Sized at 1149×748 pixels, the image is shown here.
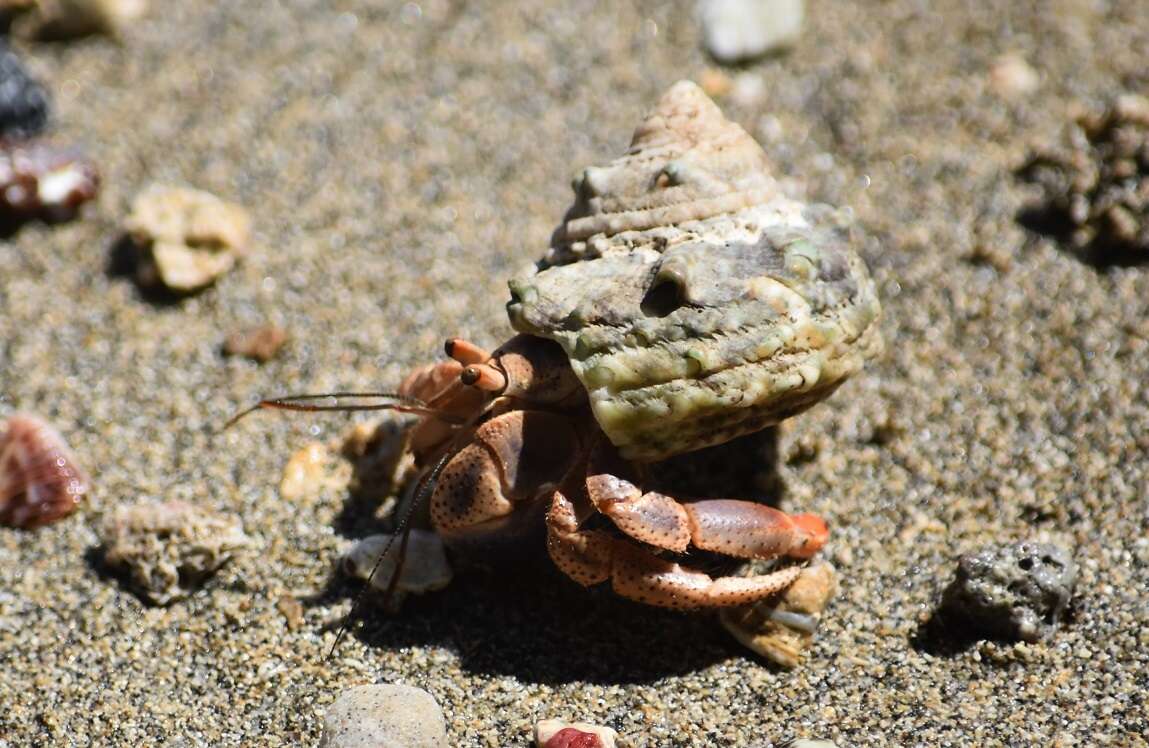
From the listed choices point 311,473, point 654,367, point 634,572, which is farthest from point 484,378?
point 311,473

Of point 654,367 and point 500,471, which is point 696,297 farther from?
point 500,471

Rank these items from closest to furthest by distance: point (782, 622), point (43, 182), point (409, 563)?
point (782, 622) → point (409, 563) → point (43, 182)

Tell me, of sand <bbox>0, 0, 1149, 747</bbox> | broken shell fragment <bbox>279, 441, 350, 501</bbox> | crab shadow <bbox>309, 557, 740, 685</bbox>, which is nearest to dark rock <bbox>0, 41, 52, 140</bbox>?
sand <bbox>0, 0, 1149, 747</bbox>

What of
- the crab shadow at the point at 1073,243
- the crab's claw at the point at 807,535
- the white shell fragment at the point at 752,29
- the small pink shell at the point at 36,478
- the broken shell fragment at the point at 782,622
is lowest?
the small pink shell at the point at 36,478

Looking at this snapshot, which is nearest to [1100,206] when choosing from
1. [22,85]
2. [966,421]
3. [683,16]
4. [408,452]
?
[966,421]

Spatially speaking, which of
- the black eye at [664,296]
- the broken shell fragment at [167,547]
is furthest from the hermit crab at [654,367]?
the broken shell fragment at [167,547]

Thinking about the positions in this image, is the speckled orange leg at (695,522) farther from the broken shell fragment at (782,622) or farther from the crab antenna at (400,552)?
the crab antenna at (400,552)

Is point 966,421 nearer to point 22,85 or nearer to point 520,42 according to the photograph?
point 520,42
